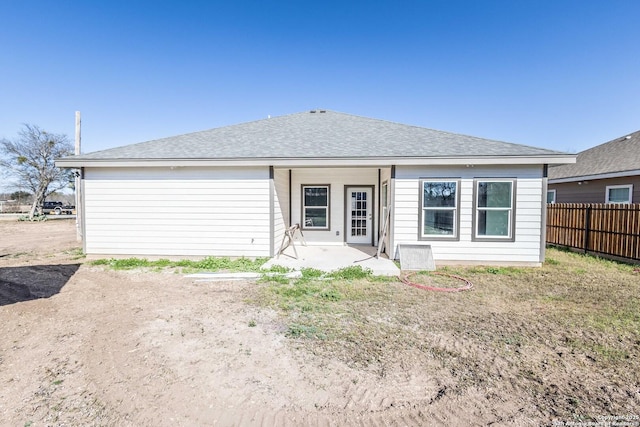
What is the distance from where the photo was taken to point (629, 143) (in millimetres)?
12617

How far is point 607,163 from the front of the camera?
1173cm

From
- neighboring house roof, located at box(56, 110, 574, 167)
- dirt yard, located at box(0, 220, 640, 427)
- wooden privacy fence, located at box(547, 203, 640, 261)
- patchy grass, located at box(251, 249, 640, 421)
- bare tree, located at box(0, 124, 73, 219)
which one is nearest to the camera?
dirt yard, located at box(0, 220, 640, 427)

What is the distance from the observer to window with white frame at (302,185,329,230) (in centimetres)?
981

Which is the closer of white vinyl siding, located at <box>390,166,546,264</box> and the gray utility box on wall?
the gray utility box on wall

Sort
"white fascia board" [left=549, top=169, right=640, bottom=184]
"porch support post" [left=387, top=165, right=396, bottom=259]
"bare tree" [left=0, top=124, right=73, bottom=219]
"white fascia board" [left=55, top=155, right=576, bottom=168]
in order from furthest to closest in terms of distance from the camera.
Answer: "bare tree" [left=0, top=124, right=73, bottom=219]
"white fascia board" [left=549, top=169, right=640, bottom=184]
"porch support post" [left=387, top=165, right=396, bottom=259]
"white fascia board" [left=55, top=155, right=576, bottom=168]

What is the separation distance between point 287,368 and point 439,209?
230 inches

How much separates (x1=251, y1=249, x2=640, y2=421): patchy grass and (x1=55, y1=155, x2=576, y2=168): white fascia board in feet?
8.90

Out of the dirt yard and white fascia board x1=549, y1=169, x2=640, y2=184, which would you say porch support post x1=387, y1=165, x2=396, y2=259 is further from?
white fascia board x1=549, y1=169, x2=640, y2=184

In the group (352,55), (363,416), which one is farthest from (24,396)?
(352,55)

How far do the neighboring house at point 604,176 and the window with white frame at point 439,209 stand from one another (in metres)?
7.81

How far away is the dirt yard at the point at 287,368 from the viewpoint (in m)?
2.20

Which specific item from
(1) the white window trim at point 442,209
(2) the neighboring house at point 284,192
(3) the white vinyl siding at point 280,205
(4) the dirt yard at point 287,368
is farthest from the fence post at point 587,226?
(3) the white vinyl siding at point 280,205

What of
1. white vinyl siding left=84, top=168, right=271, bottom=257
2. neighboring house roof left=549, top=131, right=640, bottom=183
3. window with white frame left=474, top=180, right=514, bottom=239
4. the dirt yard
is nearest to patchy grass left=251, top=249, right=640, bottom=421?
the dirt yard

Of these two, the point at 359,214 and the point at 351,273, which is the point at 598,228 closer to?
the point at 359,214
